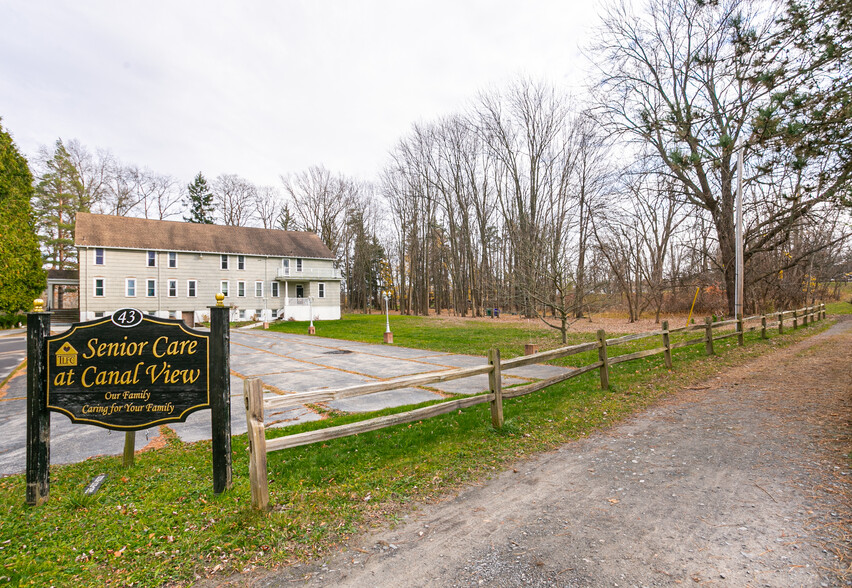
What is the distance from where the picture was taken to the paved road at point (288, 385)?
524cm

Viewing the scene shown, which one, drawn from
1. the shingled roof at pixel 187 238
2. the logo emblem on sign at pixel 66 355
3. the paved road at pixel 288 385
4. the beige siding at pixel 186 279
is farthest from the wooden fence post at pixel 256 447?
the shingled roof at pixel 187 238

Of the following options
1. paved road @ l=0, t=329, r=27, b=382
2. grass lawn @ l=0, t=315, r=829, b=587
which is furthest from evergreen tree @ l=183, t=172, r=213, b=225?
grass lawn @ l=0, t=315, r=829, b=587

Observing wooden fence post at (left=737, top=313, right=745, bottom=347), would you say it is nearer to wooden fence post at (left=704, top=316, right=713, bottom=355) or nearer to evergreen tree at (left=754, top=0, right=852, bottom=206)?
wooden fence post at (left=704, top=316, right=713, bottom=355)

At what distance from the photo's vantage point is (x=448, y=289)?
Answer: 4959cm

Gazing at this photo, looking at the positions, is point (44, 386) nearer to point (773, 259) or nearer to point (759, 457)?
point (759, 457)

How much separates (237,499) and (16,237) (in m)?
28.6

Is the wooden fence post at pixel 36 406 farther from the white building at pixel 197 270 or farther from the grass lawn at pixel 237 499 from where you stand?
the white building at pixel 197 270

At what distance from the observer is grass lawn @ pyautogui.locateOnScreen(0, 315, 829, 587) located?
270 cm

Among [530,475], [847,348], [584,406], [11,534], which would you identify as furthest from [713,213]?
[11,534]

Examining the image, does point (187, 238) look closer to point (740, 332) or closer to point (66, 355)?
point (66, 355)

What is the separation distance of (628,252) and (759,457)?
2508 cm

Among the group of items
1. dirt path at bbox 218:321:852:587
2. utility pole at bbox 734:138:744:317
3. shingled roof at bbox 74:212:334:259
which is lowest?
dirt path at bbox 218:321:852:587

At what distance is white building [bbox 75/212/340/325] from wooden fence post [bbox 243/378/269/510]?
25.0 metres

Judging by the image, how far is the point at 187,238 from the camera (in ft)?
102
